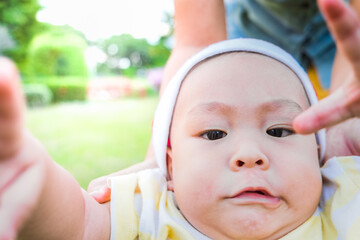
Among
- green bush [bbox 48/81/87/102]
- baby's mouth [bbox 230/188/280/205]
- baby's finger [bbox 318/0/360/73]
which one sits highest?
baby's finger [bbox 318/0/360/73]

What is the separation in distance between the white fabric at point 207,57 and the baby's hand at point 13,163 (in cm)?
45

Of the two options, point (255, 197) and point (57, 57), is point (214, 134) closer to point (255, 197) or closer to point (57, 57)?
point (255, 197)

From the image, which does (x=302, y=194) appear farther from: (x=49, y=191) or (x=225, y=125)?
(x=49, y=191)

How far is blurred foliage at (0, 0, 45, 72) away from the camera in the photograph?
49.6ft

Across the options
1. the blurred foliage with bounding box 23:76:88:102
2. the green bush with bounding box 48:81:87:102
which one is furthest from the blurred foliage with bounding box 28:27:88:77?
the green bush with bounding box 48:81:87:102

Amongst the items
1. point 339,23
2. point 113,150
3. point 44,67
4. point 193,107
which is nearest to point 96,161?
point 113,150

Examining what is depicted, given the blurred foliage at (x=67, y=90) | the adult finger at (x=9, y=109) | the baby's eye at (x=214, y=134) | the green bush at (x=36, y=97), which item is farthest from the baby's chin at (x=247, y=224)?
the blurred foliage at (x=67, y=90)

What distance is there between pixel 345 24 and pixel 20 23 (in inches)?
655

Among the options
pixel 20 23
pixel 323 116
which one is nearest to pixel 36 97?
pixel 20 23

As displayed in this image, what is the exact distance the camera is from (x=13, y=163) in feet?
1.66

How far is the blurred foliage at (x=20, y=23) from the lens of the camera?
15.1m

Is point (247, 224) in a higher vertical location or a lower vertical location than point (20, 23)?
lower

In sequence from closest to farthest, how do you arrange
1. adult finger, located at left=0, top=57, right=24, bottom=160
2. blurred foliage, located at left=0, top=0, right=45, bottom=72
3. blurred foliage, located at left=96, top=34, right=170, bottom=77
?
adult finger, located at left=0, top=57, right=24, bottom=160 → blurred foliage, located at left=0, top=0, right=45, bottom=72 → blurred foliage, located at left=96, top=34, right=170, bottom=77

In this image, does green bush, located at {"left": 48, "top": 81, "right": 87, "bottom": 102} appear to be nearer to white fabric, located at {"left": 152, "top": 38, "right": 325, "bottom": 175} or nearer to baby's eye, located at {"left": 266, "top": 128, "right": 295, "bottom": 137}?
white fabric, located at {"left": 152, "top": 38, "right": 325, "bottom": 175}
